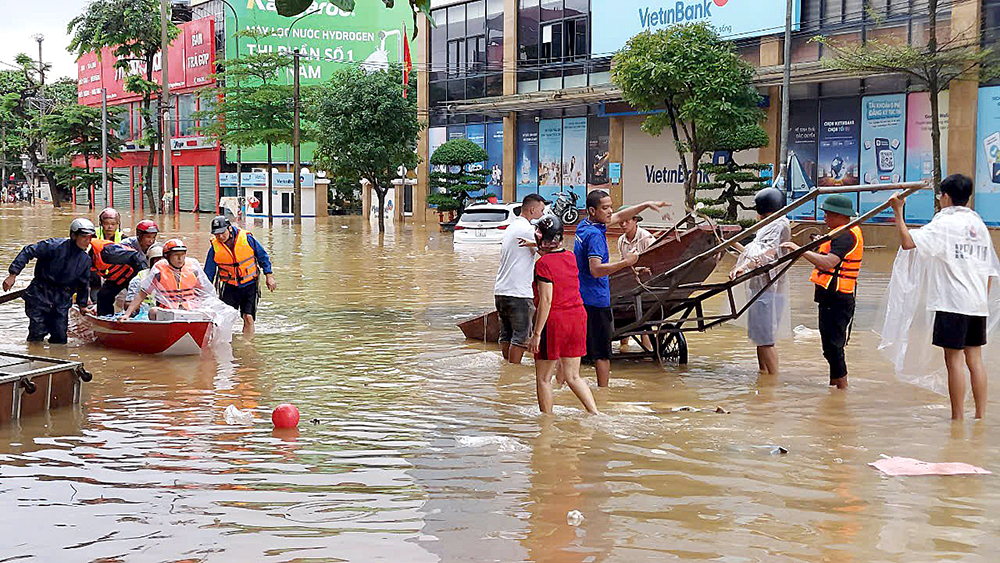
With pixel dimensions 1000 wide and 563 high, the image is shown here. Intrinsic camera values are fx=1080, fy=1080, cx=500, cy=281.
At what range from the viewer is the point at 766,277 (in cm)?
995

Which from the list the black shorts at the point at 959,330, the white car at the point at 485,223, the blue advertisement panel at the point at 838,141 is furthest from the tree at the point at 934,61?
the black shorts at the point at 959,330

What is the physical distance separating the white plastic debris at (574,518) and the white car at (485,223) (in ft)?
83.2

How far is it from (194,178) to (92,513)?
65.3 metres

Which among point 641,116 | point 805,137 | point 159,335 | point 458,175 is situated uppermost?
point 641,116

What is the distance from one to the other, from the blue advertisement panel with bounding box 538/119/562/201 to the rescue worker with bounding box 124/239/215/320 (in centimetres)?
2967

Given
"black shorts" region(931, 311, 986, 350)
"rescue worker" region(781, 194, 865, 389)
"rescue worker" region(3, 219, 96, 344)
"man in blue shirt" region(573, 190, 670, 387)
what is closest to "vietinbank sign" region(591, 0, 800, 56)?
"rescue worker" region(781, 194, 865, 389)

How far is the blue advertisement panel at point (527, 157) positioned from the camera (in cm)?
4275

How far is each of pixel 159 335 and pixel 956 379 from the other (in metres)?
7.87

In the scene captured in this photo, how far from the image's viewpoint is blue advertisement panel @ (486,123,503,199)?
44.7m

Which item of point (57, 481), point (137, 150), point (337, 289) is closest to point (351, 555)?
point (57, 481)

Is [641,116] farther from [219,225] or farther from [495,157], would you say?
[219,225]

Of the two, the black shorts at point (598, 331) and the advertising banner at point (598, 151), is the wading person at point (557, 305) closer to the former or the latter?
the black shorts at point (598, 331)

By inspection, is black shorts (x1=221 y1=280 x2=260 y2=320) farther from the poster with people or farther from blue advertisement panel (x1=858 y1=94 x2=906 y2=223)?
the poster with people

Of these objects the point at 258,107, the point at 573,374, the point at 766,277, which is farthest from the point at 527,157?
the point at 573,374
